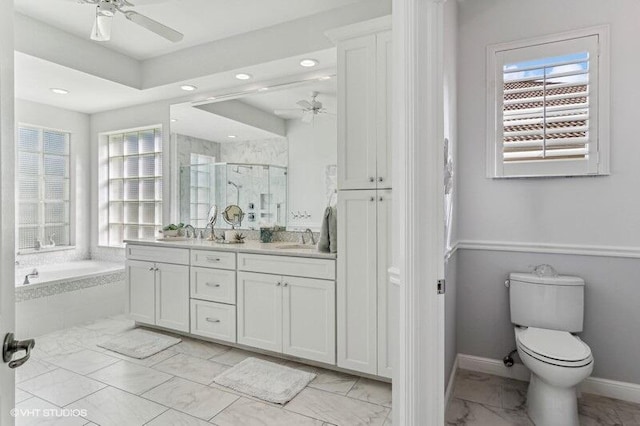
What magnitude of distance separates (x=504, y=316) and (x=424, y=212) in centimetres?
157

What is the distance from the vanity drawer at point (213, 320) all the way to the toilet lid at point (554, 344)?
2.16 m

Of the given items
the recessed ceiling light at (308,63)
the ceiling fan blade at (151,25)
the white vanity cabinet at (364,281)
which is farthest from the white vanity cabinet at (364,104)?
the ceiling fan blade at (151,25)

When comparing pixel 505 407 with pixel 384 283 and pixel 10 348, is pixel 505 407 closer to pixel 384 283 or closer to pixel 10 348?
pixel 384 283

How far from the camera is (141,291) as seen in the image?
3551 mm

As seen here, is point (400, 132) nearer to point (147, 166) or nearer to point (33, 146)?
point (147, 166)

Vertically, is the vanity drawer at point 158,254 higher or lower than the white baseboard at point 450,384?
higher

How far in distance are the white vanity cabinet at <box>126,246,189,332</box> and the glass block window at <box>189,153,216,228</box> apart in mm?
616

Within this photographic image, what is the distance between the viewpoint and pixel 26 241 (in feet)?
13.7

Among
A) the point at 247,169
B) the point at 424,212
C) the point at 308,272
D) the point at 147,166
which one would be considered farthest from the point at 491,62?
the point at 147,166

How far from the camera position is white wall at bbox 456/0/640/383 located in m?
2.22

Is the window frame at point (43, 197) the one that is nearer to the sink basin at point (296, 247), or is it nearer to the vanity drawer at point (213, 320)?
the vanity drawer at point (213, 320)

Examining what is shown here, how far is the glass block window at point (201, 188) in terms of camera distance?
3822 millimetres

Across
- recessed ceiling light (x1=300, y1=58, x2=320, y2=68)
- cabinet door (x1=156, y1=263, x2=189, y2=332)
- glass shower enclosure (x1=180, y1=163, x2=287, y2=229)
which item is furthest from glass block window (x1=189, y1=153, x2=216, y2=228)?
recessed ceiling light (x1=300, y1=58, x2=320, y2=68)

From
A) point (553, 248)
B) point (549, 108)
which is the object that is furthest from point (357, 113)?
point (553, 248)
